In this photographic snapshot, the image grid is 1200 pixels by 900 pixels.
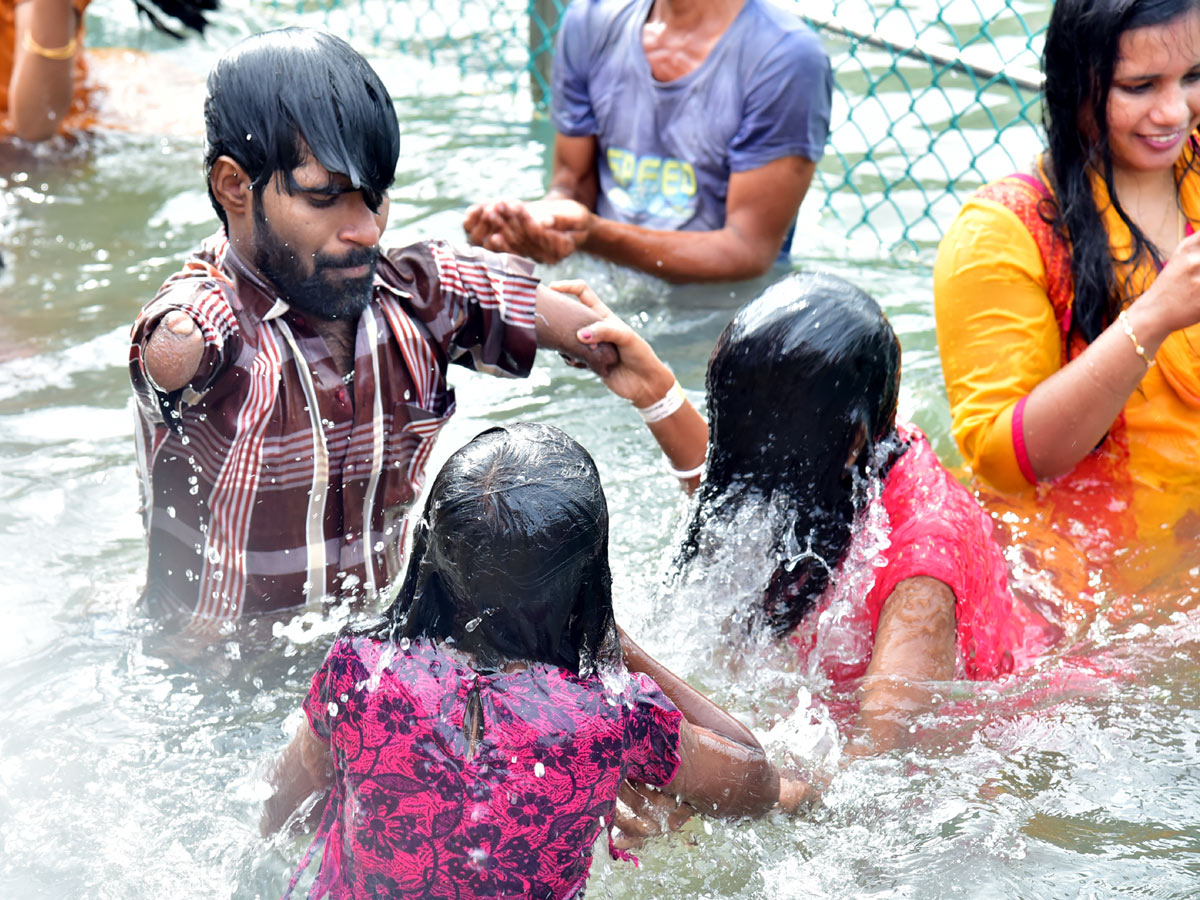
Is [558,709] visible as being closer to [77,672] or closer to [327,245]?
[327,245]

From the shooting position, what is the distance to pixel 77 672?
9.30 ft

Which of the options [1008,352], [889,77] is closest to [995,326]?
[1008,352]

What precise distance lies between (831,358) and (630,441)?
5.51ft

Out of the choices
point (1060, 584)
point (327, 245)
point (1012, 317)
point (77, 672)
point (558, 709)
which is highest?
point (327, 245)

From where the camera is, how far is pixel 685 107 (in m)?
4.25

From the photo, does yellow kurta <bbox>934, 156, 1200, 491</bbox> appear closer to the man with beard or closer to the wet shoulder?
the man with beard

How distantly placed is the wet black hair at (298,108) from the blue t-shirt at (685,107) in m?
2.05

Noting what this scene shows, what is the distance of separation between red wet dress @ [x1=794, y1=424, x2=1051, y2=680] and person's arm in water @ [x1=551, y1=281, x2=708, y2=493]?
464 millimetres

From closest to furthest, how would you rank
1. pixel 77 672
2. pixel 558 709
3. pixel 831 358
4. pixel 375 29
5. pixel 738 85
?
pixel 558 709
pixel 831 358
pixel 77 672
pixel 738 85
pixel 375 29

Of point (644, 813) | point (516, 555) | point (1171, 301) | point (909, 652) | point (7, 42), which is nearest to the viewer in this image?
point (516, 555)

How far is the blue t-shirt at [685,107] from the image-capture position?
4.11m

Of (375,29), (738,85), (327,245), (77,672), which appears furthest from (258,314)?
(375,29)

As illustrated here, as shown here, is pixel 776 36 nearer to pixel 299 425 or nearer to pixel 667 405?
pixel 667 405

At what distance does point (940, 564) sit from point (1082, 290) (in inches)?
37.4
